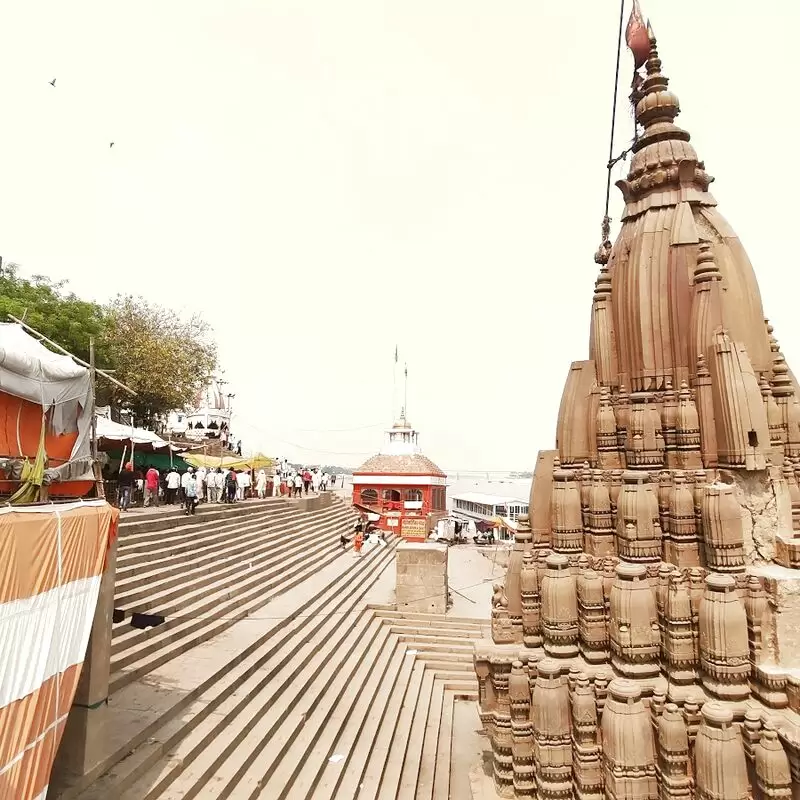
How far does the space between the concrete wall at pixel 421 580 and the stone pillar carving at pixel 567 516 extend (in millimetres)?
7363

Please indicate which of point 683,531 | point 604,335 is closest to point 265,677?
point 683,531

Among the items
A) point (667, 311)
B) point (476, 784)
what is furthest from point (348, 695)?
point (667, 311)

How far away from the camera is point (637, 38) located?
9.15 meters

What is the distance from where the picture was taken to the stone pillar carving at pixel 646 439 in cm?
764

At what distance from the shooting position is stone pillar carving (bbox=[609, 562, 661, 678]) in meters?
6.68

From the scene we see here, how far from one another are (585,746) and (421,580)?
→ 8.25m

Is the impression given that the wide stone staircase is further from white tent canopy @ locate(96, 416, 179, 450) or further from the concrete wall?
white tent canopy @ locate(96, 416, 179, 450)

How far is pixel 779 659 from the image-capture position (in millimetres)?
6328

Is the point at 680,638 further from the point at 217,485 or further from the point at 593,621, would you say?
the point at 217,485

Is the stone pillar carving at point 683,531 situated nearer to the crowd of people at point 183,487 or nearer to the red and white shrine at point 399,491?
the crowd of people at point 183,487

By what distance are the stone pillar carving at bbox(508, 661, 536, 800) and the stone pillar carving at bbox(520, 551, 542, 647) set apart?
457 millimetres

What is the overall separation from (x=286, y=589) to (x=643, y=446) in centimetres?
938

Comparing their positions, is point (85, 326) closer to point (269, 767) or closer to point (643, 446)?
point (269, 767)

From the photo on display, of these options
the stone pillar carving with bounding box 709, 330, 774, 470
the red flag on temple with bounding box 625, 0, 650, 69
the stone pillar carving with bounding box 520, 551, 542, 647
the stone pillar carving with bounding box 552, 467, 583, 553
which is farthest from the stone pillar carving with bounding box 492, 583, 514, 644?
the red flag on temple with bounding box 625, 0, 650, 69
